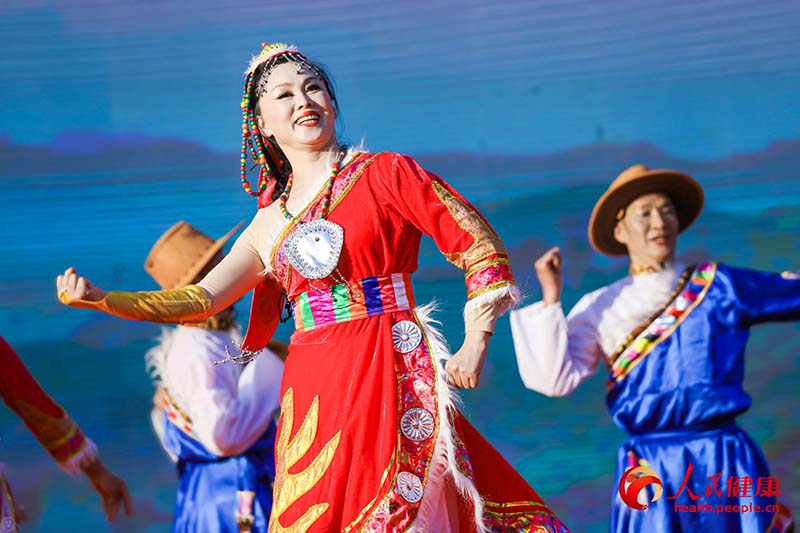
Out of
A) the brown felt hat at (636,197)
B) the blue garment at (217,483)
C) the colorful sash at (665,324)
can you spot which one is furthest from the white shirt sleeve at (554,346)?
the blue garment at (217,483)

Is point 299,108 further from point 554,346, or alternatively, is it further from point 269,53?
point 554,346

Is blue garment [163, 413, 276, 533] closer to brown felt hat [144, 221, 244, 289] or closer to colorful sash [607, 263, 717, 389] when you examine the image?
brown felt hat [144, 221, 244, 289]

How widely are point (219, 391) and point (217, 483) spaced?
369mm

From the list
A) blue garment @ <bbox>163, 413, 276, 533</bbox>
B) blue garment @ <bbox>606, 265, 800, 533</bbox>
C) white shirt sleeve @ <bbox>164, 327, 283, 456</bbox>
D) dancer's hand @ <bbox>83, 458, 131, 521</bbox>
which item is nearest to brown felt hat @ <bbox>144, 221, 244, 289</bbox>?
white shirt sleeve @ <bbox>164, 327, 283, 456</bbox>

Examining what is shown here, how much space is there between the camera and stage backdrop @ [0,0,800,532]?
187 inches

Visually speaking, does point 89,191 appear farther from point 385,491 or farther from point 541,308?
point 385,491

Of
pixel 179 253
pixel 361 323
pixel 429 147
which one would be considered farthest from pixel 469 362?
pixel 429 147

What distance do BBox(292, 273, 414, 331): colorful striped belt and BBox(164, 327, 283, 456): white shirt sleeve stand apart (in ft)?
6.29

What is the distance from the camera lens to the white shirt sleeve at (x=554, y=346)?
13.4ft

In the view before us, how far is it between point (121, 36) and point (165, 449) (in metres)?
1.79

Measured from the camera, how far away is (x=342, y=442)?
2328 mm

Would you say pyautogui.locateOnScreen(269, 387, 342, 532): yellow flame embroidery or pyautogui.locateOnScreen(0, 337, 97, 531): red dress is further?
pyautogui.locateOnScreen(0, 337, 97, 531): red dress

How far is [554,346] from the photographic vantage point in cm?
407

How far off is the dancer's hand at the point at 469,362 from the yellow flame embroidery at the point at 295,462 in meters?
0.27
